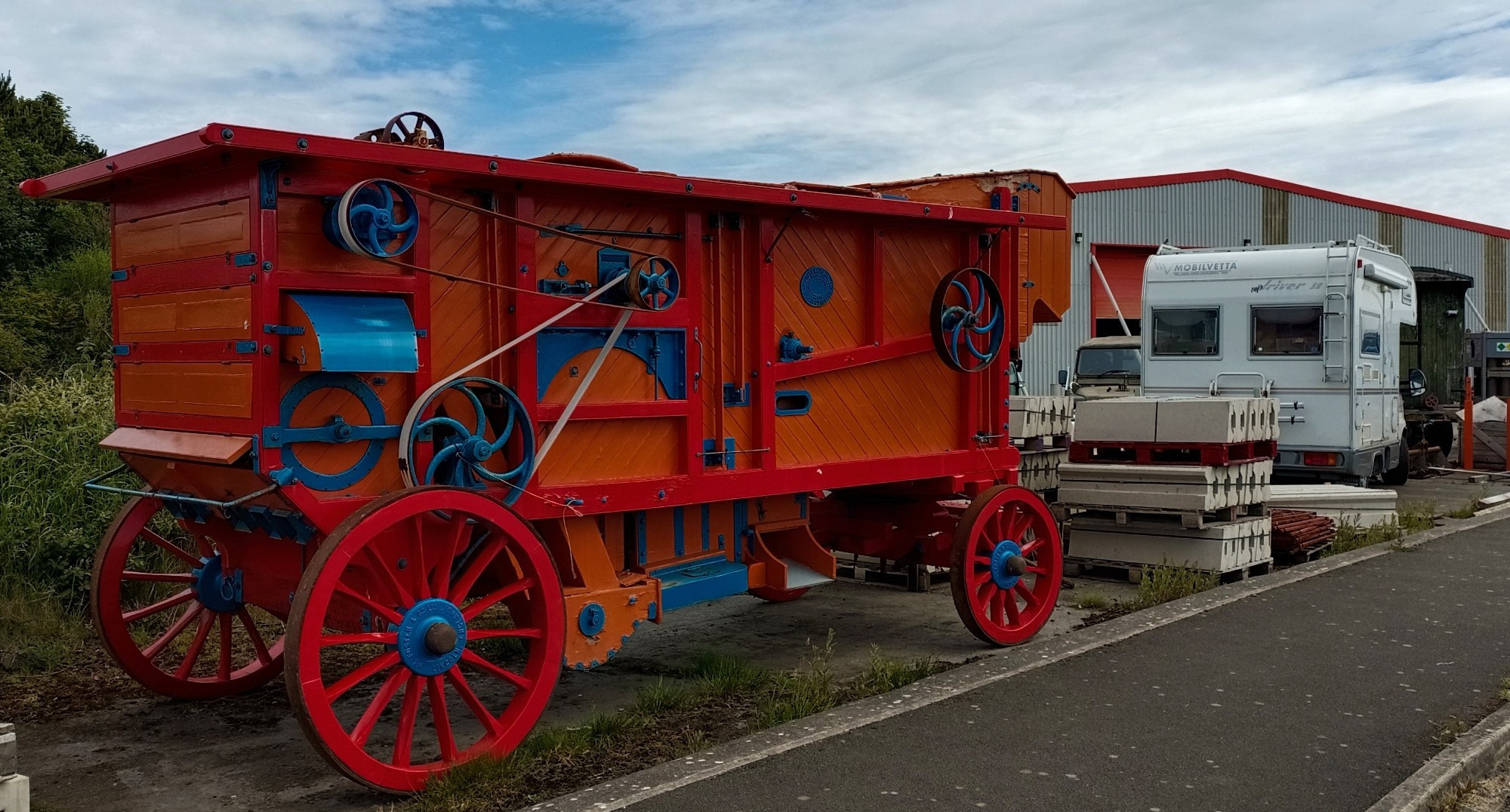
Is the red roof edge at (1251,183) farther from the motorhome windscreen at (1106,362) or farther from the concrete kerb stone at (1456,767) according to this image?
the concrete kerb stone at (1456,767)

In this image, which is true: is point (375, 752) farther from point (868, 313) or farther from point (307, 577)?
point (868, 313)

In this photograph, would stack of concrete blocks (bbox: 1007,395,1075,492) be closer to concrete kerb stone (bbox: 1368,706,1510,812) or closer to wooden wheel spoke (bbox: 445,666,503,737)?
concrete kerb stone (bbox: 1368,706,1510,812)

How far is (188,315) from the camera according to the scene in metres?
5.13

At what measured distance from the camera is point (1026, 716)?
589cm

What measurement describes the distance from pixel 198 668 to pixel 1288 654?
627cm

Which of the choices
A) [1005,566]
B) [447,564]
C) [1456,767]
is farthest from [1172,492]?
[447,564]

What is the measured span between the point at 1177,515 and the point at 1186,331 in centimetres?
527

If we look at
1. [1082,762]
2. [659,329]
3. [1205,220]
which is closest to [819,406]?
[659,329]

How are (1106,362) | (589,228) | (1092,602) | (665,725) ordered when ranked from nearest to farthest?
(589,228), (665,725), (1092,602), (1106,362)

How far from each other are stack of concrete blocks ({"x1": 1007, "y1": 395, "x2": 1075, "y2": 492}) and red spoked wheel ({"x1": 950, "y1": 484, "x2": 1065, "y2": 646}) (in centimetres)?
423

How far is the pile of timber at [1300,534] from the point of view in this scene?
10.9 m

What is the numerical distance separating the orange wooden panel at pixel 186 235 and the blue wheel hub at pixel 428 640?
157 centimetres

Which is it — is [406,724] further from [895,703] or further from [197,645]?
[895,703]

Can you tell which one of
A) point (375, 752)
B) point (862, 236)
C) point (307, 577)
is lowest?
point (375, 752)
